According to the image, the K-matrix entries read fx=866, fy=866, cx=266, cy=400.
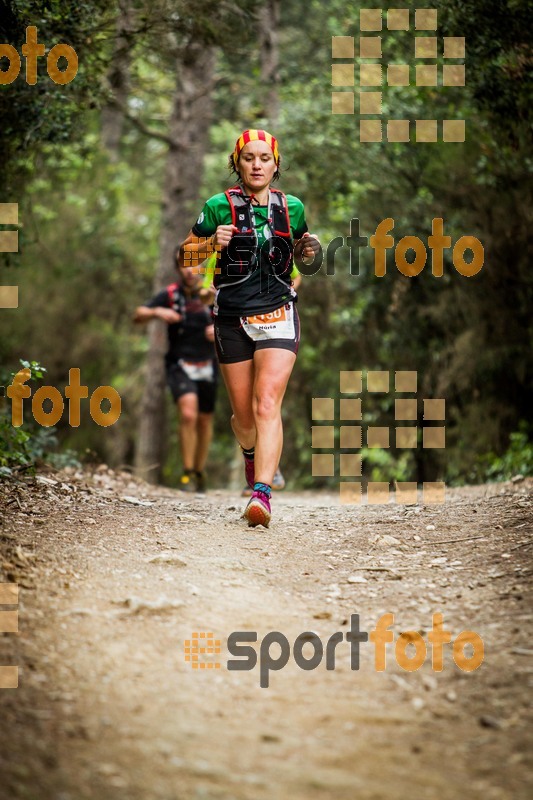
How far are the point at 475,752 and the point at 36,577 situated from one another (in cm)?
220

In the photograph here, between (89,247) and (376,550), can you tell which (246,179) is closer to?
(376,550)

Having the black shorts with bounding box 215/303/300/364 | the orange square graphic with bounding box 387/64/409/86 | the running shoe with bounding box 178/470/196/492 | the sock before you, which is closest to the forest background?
the orange square graphic with bounding box 387/64/409/86

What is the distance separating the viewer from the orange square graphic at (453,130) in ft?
34.3

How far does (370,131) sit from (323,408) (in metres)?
4.29

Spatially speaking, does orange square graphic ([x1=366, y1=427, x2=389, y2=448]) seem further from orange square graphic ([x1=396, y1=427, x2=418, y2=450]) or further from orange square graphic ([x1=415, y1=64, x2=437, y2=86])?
orange square graphic ([x1=415, y1=64, x2=437, y2=86])

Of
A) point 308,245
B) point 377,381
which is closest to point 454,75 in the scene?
point 308,245

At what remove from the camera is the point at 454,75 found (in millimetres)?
8422

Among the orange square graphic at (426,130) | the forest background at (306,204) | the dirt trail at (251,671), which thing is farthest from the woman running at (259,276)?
the orange square graphic at (426,130)

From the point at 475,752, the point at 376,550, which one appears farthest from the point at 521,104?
the point at 475,752

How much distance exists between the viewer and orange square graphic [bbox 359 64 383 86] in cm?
1156

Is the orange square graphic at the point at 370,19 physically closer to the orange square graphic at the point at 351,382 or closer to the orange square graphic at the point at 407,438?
the orange square graphic at the point at 351,382

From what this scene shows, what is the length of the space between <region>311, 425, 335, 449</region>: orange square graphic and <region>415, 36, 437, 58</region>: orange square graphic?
6.14 metres

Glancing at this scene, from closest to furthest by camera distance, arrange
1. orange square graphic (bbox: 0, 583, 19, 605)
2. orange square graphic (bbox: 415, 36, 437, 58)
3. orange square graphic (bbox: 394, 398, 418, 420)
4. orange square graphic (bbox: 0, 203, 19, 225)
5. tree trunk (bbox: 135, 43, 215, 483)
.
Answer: orange square graphic (bbox: 0, 583, 19, 605) < orange square graphic (bbox: 0, 203, 19, 225) < orange square graphic (bbox: 415, 36, 437, 58) < orange square graphic (bbox: 394, 398, 418, 420) < tree trunk (bbox: 135, 43, 215, 483)

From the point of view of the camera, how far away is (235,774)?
2572 mm
